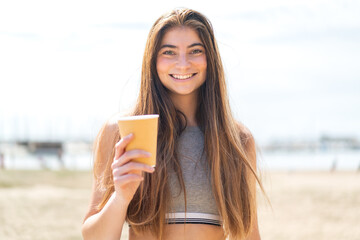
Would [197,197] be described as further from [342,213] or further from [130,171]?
[342,213]

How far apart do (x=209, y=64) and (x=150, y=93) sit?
363 millimetres

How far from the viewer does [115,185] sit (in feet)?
6.69

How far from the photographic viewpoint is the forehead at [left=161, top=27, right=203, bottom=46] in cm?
258

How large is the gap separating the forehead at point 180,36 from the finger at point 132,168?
88 centimetres

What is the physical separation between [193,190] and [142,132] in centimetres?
78

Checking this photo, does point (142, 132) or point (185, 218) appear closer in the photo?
point (142, 132)

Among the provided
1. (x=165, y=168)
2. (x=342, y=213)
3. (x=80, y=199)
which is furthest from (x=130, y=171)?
(x=80, y=199)

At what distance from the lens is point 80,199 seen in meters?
12.8

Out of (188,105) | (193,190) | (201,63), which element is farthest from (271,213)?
(201,63)

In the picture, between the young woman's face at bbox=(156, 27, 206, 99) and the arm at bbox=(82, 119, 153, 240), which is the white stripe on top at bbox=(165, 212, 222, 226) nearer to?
the arm at bbox=(82, 119, 153, 240)

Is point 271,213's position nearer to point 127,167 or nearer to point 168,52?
point 168,52

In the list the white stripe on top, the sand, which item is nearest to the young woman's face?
the white stripe on top

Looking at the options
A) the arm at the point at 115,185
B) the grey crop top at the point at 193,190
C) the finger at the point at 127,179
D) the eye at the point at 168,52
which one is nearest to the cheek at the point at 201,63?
the eye at the point at 168,52

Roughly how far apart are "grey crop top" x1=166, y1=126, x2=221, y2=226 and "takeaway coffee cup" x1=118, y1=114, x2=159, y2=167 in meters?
0.68
